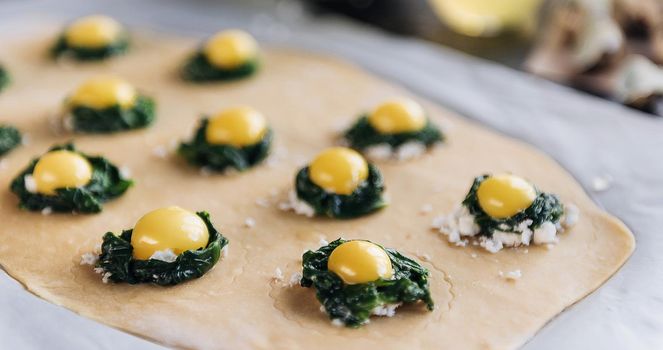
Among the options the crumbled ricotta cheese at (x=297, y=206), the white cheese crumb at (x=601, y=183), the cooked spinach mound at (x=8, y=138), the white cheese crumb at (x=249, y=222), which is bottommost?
the cooked spinach mound at (x=8, y=138)

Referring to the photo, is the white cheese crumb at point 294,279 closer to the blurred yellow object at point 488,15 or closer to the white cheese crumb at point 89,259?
the white cheese crumb at point 89,259

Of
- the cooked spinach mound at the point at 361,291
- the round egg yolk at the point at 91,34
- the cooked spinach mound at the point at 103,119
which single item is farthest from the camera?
the round egg yolk at the point at 91,34

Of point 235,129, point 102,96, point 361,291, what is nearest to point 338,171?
point 235,129

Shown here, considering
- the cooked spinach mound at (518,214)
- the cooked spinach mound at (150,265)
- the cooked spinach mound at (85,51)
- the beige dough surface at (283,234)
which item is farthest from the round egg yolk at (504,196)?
the cooked spinach mound at (85,51)

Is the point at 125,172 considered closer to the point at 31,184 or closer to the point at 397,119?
the point at 31,184

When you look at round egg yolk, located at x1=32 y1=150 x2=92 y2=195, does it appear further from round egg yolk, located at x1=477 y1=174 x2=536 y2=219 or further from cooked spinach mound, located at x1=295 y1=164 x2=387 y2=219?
round egg yolk, located at x1=477 y1=174 x2=536 y2=219

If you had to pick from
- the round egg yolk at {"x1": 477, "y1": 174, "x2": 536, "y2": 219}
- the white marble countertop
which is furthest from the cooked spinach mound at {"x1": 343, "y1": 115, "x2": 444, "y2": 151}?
the round egg yolk at {"x1": 477, "y1": 174, "x2": 536, "y2": 219}

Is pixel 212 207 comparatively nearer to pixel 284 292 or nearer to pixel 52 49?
pixel 284 292

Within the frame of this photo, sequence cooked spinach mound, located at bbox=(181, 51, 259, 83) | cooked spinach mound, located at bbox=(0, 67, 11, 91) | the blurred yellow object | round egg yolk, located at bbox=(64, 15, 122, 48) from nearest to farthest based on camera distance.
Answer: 1. cooked spinach mound, located at bbox=(0, 67, 11, 91)
2. cooked spinach mound, located at bbox=(181, 51, 259, 83)
3. round egg yolk, located at bbox=(64, 15, 122, 48)
4. the blurred yellow object
